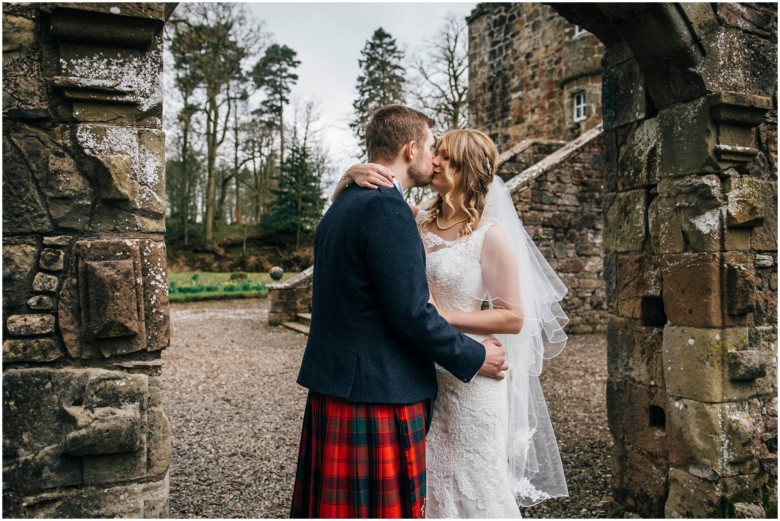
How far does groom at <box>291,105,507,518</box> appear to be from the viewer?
6.97ft

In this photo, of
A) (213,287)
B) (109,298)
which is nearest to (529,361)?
(109,298)

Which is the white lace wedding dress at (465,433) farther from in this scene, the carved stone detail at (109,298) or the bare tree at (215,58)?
Answer: the bare tree at (215,58)

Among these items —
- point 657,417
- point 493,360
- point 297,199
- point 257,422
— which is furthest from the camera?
point 297,199

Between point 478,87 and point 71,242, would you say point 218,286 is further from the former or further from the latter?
point 71,242

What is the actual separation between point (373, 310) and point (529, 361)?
1.20 meters

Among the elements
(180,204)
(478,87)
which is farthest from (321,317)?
(180,204)

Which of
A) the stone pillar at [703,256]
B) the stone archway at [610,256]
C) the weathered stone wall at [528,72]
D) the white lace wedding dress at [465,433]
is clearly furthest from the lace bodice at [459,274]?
the weathered stone wall at [528,72]

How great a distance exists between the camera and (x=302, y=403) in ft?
22.9

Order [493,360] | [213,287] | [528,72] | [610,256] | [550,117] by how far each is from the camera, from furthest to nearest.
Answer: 1. [213,287]
2. [528,72]
3. [550,117]
4. [610,256]
5. [493,360]

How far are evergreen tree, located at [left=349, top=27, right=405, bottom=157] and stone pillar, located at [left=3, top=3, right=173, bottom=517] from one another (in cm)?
2280

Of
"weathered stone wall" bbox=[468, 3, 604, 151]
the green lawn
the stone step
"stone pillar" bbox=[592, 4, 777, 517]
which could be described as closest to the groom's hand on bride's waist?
"stone pillar" bbox=[592, 4, 777, 517]

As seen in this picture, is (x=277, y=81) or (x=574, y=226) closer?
(x=574, y=226)

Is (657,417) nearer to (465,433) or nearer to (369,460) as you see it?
(465,433)

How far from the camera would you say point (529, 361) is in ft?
A: 9.93
